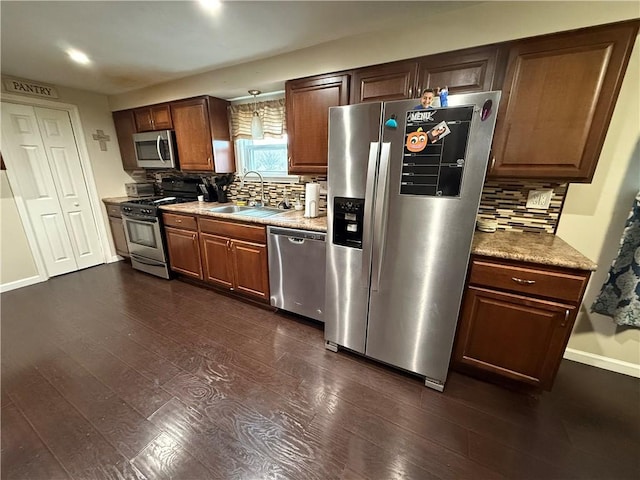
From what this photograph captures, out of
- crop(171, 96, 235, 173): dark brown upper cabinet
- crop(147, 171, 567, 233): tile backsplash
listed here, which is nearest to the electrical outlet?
crop(147, 171, 567, 233): tile backsplash

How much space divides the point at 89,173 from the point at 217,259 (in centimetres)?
242

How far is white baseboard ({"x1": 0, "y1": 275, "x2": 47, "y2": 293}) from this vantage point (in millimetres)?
2881

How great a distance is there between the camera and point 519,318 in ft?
4.80

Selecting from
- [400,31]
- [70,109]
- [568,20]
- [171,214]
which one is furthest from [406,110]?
[70,109]

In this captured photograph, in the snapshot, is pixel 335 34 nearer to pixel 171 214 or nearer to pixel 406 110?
pixel 406 110

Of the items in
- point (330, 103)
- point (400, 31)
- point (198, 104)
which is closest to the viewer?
point (400, 31)

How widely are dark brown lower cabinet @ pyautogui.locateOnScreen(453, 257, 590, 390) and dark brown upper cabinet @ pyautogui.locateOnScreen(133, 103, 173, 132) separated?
3504 millimetres

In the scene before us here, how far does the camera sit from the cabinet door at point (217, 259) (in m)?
2.58

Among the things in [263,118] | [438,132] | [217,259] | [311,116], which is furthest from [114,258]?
[438,132]

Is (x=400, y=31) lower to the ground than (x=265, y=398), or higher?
higher

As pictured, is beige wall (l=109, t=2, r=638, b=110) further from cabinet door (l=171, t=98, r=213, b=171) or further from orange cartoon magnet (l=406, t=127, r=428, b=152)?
orange cartoon magnet (l=406, t=127, r=428, b=152)

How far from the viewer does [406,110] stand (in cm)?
132

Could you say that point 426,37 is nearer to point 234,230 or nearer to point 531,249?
point 531,249

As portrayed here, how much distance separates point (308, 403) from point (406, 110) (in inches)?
69.9
